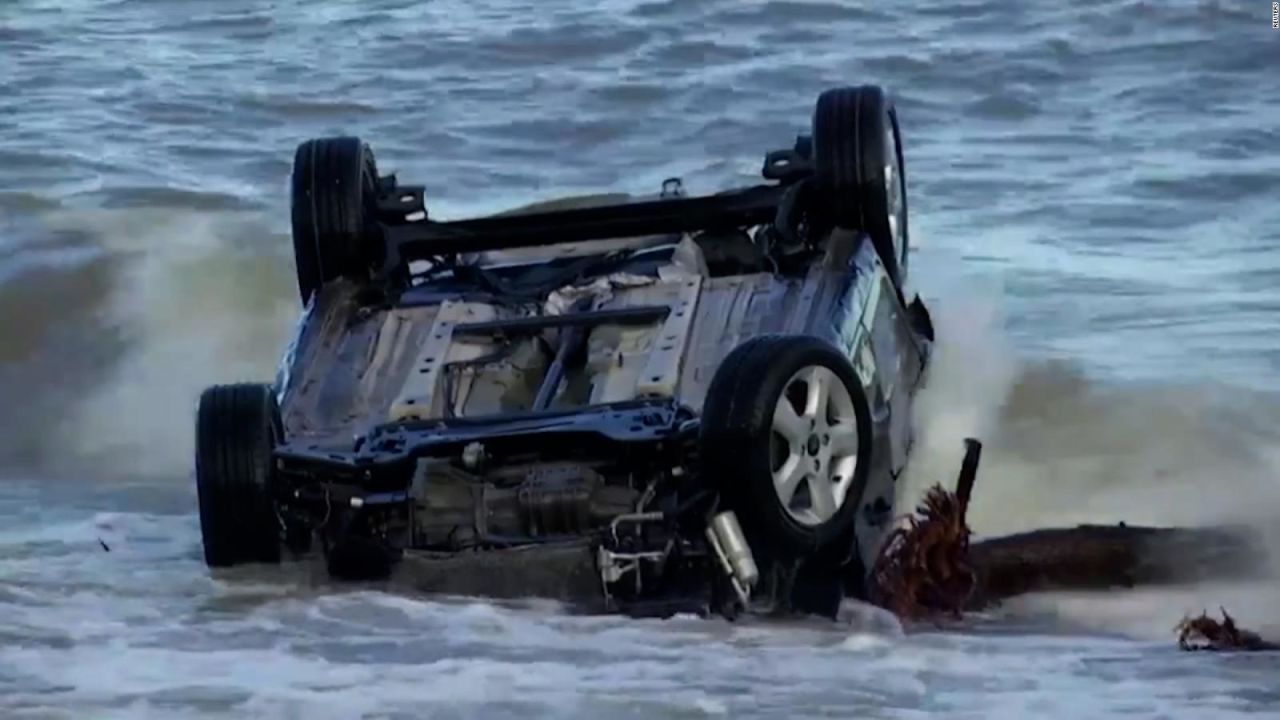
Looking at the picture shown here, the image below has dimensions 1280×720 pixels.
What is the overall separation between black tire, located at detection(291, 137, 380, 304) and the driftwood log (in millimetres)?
2273

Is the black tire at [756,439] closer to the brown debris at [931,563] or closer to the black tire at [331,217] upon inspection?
the brown debris at [931,563]

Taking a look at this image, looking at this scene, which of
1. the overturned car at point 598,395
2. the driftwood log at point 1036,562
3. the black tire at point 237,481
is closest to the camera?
the overturned car at point 598,395

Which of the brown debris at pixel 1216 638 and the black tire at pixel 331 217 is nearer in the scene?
the brown debris at pixel 1216 638

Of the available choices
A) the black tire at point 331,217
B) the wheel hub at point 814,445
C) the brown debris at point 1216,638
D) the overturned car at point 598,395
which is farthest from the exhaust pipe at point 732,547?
the black tire at point 331,217

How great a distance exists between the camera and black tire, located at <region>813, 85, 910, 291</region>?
9797 mm

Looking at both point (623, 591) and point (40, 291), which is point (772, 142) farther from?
point (623, 591)

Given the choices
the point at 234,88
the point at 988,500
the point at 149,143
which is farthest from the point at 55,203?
the point at 988,500

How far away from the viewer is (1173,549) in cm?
933

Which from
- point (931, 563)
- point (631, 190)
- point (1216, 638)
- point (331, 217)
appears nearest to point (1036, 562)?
point (931, 563)

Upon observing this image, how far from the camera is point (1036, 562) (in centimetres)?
897

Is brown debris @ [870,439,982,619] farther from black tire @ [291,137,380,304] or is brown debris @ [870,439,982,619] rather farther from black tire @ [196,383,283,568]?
black tire @ [291,137,380,304]

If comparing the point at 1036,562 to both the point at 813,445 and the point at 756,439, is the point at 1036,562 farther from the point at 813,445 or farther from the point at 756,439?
the point at 756,439

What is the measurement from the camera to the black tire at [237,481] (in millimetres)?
8305

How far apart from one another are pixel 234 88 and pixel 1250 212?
785cm
